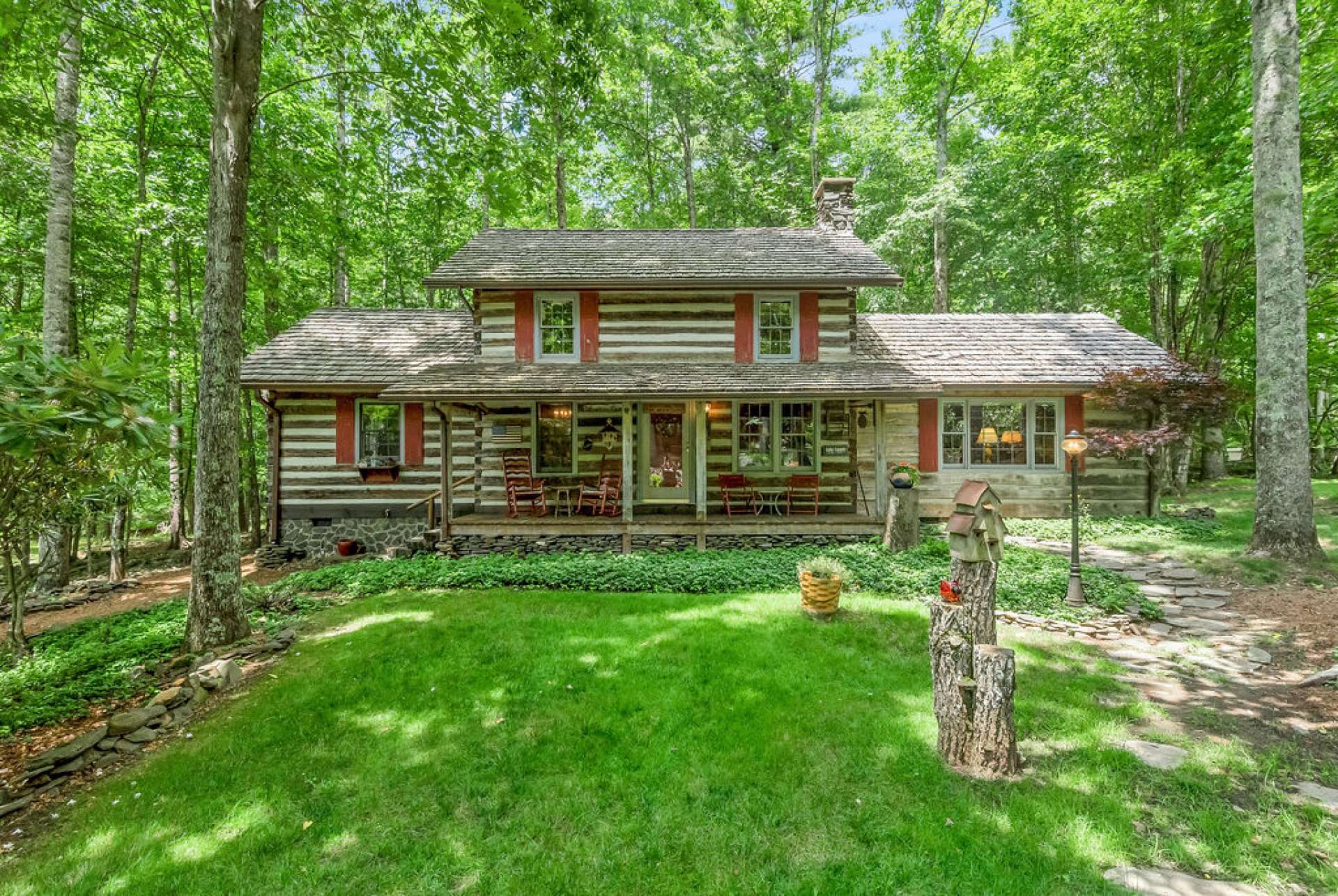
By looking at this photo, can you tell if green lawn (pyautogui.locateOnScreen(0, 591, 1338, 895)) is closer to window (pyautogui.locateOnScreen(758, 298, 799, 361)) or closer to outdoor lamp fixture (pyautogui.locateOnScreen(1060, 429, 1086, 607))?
outdoor lamp fixture (pyautogui.locateOnScreen(1060, 429, 1086, 607))

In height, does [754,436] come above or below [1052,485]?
above

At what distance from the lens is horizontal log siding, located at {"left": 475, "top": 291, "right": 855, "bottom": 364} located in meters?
11.5

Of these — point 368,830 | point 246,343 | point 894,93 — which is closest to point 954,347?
point 368,830

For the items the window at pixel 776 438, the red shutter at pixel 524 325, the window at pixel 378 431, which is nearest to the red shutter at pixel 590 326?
the red shutter at pixel 524 325

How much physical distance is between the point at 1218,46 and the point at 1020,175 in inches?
235

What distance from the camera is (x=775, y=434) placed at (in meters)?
11.4

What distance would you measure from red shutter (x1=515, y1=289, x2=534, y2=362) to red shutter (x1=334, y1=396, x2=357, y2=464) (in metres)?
3.97

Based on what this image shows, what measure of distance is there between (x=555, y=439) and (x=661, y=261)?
475cm

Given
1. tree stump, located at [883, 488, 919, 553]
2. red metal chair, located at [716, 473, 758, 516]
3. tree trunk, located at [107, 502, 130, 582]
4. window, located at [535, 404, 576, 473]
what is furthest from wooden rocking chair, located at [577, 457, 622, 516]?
tree trunk, located at [107, 502, 130, 582]

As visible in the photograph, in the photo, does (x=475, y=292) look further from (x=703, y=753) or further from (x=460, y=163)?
(x=703, y=753)

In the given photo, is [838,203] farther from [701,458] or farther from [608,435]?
[608,435]

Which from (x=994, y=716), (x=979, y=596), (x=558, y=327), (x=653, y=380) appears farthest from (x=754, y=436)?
(x=994, y=716)

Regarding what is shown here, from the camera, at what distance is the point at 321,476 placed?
457 inches

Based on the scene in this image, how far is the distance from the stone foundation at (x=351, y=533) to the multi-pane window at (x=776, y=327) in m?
8.75
